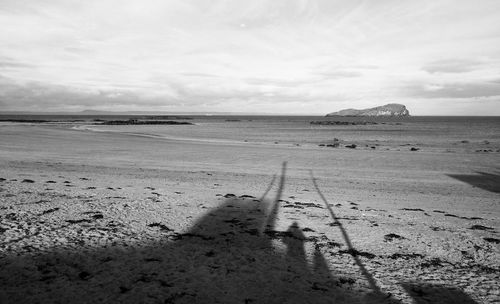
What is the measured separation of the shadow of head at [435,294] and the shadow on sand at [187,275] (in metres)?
0.03

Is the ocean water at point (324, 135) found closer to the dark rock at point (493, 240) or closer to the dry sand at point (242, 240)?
the dry sand at point (242, 240)

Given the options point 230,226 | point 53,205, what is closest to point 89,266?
point 230,226

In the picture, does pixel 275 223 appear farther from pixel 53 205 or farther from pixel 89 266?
pixel 53 205

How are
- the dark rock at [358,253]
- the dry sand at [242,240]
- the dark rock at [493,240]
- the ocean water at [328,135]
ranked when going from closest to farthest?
the dry sand at [242,240]
the dark rock at [358,253]
the dark rock at [493,240]
the ocean water at [328,135]

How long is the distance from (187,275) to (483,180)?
14.3 meters

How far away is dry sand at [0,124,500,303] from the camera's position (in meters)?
4.89

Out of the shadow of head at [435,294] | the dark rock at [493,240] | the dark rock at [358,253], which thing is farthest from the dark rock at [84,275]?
the dark rock at [493,240]

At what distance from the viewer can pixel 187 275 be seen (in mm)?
5273

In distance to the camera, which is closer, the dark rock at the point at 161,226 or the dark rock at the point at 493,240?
the dark rock at the point at 493,240

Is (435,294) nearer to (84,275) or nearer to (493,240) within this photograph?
(493,240)

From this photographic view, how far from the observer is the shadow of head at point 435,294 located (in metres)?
4.74

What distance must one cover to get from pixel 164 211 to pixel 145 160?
1073cm

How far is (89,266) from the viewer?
17.8 feet

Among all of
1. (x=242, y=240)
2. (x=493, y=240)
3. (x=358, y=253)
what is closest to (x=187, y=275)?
(x=242, y=240)
